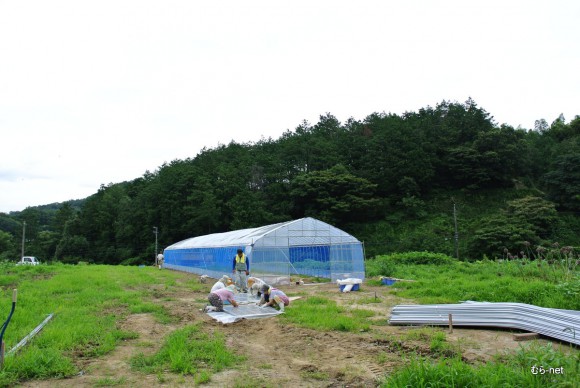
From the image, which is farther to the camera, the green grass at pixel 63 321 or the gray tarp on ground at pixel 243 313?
the gray tarp on ground at pixel 243 313

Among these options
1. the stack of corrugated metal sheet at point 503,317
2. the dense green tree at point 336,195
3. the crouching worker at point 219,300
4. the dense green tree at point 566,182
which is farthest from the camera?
the dense green tree at point 336,195

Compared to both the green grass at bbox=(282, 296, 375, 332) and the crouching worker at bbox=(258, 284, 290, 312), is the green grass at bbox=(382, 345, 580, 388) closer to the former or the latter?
the green grass at bbox=(282, 296, 375, 332)

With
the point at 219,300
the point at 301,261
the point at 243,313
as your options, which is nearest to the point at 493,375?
the point at 243,313

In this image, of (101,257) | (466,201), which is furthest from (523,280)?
(101,257)

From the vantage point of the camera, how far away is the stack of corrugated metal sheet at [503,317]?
5248 mm

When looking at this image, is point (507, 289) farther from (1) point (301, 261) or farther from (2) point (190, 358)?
(1) point (301, 261)

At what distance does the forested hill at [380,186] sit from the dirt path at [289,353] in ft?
79.3

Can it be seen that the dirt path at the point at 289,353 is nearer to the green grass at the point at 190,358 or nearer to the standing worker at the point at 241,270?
the green grass at the point at 190,358

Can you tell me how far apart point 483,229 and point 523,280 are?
19141mm

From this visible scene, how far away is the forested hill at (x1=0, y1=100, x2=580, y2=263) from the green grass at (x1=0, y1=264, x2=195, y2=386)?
23975 mm

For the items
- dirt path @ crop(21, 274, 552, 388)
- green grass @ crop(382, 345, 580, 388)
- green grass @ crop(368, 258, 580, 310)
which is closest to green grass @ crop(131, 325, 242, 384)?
dirt path @ crop(21, 274, 552, 388)

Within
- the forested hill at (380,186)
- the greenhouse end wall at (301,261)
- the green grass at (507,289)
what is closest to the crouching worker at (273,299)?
the green grass at (507,289)

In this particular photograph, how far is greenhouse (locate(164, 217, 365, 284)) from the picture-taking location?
16172mm

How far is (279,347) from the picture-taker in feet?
19.5
